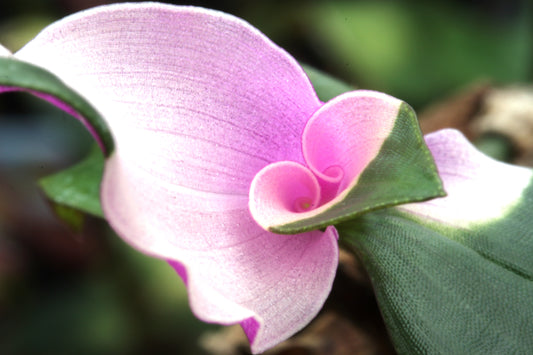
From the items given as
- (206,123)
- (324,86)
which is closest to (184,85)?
(206,123)

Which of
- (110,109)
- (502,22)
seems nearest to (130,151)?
(110,109)

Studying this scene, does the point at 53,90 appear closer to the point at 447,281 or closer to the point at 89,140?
the point at 447,281

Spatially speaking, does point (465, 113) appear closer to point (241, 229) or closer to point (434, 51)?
point (241, 229)

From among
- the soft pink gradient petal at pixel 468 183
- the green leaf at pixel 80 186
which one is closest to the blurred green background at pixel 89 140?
the green leaf at pixel 80 186

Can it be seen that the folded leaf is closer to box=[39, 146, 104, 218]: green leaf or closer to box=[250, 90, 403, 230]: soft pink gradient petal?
box=[250, 90, 403, 230]: soft pink gradient petal

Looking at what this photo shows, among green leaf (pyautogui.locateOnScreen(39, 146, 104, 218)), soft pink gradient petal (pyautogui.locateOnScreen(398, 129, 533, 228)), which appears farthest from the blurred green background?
soft pink gradient petal (pyautogui.locateOnScreen(398, 129, 533, 228))

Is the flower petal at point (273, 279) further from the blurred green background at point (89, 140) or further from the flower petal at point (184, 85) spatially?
the blurred green background at point (89, 140)

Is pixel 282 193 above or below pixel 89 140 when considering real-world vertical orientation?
above
